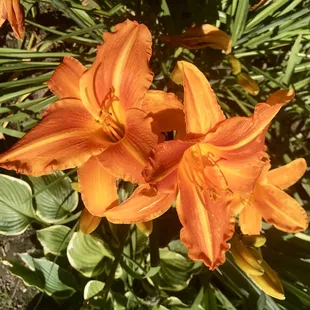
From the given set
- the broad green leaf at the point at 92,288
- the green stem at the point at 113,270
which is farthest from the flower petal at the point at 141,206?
the broad green leaf at the point at 92,288

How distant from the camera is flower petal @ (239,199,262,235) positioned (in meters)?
1.00

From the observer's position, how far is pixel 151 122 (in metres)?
0.81

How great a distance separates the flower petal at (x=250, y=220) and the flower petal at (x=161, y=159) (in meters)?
0.31

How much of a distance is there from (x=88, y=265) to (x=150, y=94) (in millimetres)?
663

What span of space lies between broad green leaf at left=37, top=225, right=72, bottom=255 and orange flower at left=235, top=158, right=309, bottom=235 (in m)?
0.54

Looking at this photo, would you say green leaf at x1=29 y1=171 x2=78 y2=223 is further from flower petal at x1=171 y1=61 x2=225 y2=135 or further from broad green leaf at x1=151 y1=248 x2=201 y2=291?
flower petal at x1=171 y1=61 x2=225 y2=135

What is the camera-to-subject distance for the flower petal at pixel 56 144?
2.58 ft

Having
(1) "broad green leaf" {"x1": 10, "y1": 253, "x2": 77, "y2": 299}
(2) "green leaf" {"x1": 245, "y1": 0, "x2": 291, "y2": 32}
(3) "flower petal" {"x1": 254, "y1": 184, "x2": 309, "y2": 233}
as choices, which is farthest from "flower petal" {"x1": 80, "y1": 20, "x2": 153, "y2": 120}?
(1) "broad green leaf" {"x1": 10, "y1": 253, "x2": 77, "y2": 299}

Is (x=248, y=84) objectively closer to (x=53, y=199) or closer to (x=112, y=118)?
(x=112, y=118)

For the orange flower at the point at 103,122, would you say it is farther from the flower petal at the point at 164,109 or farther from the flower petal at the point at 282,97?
the flower petal at the point at 282,97

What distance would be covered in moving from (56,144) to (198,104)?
229mm

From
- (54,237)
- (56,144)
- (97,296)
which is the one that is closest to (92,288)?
(97,296)

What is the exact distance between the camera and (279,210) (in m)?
0.98

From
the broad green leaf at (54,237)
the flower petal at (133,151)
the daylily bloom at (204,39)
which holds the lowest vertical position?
the broad green leaf at (54,237)
